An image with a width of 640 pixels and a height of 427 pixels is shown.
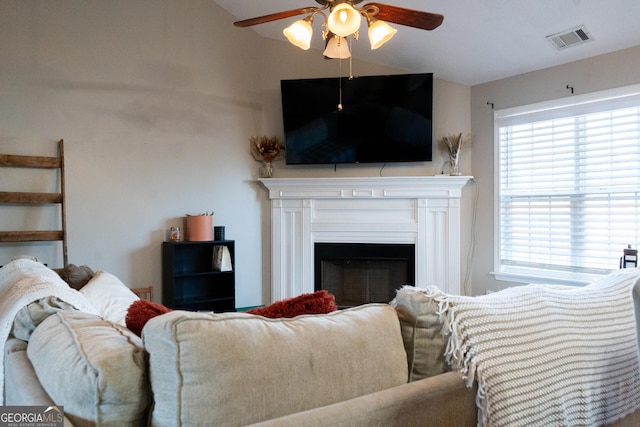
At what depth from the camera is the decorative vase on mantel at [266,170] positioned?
4.71 m

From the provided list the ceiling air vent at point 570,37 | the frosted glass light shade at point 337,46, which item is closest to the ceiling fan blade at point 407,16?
the frosted glass light shade at point 337,46

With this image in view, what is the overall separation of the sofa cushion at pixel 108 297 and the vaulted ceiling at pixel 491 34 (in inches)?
108

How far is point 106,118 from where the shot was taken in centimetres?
376

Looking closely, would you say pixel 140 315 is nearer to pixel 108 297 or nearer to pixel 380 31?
pixel 108 297

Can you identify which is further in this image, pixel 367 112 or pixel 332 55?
pixel 367 112

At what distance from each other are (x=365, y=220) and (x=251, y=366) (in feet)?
12.3

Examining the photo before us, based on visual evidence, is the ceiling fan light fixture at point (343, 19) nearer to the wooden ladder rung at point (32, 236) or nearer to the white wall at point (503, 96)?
the white wall at point (503, 96)

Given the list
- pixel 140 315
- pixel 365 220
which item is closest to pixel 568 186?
pixel 365 220

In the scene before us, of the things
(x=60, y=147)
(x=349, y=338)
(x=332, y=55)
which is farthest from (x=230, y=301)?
(x=349, y=338)

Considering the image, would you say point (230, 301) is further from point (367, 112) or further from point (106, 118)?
point (367, 112)

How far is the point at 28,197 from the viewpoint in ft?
10.8

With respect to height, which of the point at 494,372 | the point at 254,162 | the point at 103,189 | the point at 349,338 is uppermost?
the point at 254,162

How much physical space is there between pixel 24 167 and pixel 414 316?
336 cm

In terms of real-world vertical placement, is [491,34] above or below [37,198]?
above
